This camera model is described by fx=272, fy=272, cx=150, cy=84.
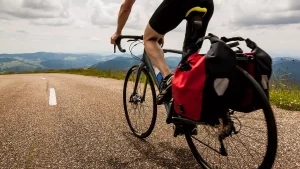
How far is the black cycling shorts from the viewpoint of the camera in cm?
305

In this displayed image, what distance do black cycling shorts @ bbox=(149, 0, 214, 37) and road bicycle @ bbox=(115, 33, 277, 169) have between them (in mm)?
418

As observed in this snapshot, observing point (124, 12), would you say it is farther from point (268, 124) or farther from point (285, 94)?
point (285, 94)

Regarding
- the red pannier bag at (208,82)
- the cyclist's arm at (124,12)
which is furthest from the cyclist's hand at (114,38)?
the red pannier bag at (208,82)

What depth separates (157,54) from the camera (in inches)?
139

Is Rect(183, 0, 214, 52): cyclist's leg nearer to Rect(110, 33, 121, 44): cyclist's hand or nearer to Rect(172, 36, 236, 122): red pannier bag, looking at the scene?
Rect(172, 36, 236, 122): red pannier bag

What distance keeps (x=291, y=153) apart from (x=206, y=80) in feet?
6.35

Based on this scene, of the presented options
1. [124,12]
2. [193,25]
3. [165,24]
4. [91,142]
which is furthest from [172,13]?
[91,142]

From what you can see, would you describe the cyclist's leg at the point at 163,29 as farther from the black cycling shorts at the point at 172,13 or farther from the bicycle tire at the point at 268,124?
the bicycle tire at the point at 268,124

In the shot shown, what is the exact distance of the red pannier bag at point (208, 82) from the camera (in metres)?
2.07

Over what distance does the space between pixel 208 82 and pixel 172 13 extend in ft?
4.10

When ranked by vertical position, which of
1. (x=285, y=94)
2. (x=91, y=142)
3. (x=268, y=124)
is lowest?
(x=91, y=142)

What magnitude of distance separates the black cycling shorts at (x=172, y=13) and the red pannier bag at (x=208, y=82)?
81 cm

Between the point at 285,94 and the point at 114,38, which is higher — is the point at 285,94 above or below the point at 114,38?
below

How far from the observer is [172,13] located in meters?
3.10
